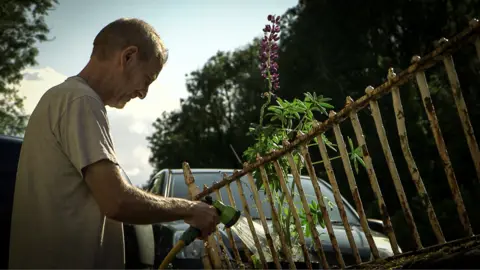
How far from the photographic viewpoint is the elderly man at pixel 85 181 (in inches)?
75.4

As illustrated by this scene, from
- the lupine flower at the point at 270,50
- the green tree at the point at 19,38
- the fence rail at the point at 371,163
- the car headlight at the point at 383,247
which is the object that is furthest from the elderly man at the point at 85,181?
the green tree at the point at 19,38

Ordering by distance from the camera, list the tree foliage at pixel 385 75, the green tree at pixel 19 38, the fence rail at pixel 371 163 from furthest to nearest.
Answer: the green tree at pixel 19 38 < the tree foliage at pixel 385 75 < the fence rail at pixel 371 163

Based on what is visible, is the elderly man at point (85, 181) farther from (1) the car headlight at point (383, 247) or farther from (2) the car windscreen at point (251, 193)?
(2) the car windscreen at point (251, 193)

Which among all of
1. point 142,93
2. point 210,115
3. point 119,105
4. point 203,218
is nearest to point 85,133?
point 119,105

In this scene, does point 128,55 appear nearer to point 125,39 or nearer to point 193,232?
point 125,39

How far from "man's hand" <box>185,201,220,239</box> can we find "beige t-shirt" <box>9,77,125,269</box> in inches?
13.9

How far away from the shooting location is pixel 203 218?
7.13 ft

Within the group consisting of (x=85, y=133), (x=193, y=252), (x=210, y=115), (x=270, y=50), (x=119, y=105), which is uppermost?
(x=210, y=115)

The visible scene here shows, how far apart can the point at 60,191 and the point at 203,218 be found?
570 millimetres

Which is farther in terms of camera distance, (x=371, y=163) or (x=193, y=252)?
(x=193, y=252)

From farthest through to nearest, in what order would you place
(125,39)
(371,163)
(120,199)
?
(371,163) → (125,39) → (120,199)

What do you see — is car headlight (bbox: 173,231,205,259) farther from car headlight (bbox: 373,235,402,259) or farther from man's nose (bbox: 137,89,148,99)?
man's nose (bbox: 137,89,148,99)

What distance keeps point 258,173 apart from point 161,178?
2.59 meters

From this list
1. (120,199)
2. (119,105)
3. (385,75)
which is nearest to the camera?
(120,199)
